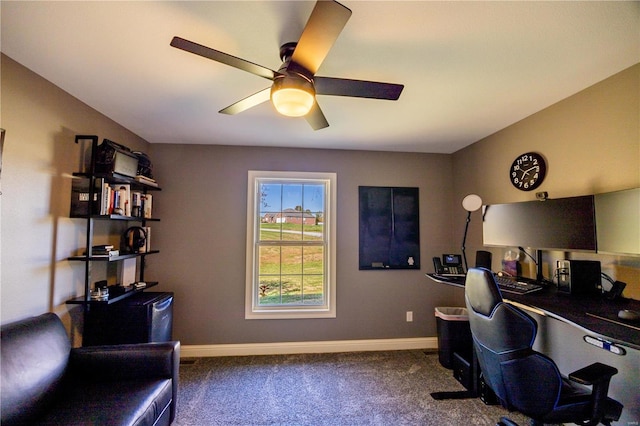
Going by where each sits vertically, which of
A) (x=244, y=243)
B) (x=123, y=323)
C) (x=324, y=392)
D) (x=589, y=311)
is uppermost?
(x=244, y=243)

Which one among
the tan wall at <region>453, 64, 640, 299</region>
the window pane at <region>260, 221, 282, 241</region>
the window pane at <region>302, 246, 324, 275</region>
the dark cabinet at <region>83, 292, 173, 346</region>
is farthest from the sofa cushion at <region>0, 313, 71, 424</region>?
the tan wall at <region>453, 64, 640, 299</region>

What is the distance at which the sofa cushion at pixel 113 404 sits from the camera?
1371 mm

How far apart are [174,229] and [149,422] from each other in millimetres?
2050

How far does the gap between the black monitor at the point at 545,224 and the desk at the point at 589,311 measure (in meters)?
0.33

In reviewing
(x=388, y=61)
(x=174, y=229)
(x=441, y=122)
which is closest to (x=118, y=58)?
(x=388, y=61)

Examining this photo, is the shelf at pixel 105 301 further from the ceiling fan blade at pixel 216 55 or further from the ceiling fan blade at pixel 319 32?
the ceiling fan blade at pixel 319 32

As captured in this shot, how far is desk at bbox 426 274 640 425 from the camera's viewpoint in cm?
125

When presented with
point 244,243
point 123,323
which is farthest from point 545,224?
point 123,323

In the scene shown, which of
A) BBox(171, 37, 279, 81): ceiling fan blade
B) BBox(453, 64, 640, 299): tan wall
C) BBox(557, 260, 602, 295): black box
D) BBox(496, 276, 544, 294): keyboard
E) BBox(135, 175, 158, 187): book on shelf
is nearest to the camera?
BBox(171, 37, 279, 81): ceiling fan blade

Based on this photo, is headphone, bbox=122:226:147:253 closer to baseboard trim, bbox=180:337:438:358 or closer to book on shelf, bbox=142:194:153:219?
book on shelf, bbox=142:194:153:219

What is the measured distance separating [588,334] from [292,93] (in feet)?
6.40

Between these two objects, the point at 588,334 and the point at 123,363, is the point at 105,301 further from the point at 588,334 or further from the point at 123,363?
the point at 588,334

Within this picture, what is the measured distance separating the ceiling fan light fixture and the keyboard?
1909 mm

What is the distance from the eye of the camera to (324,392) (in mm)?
2416
